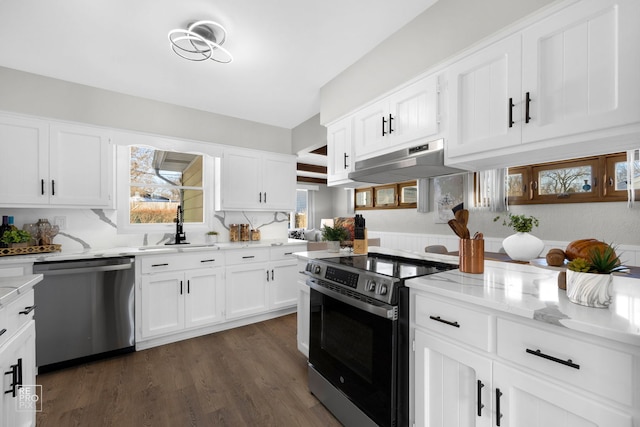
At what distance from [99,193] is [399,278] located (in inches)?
119

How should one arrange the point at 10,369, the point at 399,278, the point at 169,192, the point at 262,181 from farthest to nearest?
the point at 262,181 → the point at 169,192 → the point at 399,278 → the point at 10,369

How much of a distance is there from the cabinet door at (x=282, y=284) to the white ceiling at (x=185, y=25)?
2.04 meters

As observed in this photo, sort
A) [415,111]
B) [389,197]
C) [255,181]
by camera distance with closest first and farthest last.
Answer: [415,111], [255,181], [389,197]

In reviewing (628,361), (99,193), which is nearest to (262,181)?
(99,193)

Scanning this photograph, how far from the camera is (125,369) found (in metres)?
2.34

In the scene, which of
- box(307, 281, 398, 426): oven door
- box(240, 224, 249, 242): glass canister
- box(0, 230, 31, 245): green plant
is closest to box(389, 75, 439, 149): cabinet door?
box(307, 281, 398, 426): oven door

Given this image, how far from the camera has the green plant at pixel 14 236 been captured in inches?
92.7

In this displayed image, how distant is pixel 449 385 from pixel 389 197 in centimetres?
530

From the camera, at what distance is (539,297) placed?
1.09m

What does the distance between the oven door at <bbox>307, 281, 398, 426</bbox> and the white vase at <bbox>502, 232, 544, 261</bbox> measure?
68.8 inches

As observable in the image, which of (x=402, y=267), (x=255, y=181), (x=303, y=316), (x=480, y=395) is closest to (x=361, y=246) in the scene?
(x=402, y=267)

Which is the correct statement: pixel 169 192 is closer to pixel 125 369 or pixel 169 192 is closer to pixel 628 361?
pixel 125 369

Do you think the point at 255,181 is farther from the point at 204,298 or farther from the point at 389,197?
the point at 389,197

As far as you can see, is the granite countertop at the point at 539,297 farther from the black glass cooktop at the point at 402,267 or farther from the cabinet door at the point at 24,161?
the cabinet door at the point at 24,161
